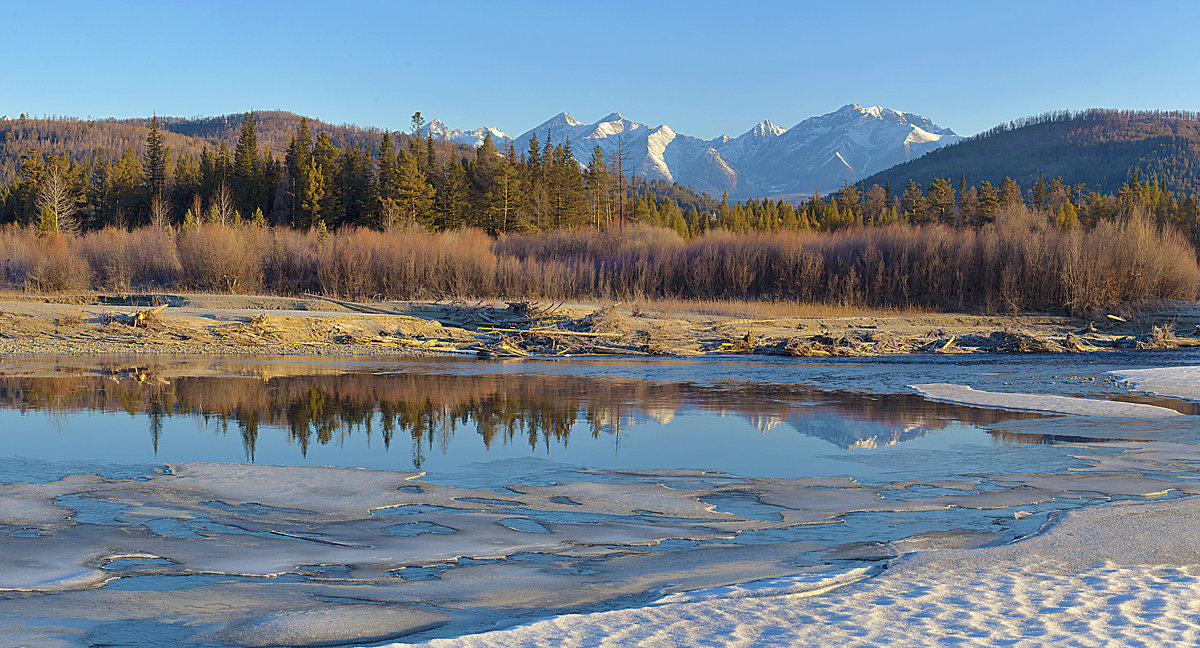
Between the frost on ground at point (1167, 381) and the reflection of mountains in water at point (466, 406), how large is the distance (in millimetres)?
3946

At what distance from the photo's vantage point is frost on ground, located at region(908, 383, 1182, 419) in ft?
37.6

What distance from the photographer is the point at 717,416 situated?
1154 cm

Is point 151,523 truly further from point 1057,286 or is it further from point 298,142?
point 298,142

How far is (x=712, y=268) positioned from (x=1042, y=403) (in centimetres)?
2634

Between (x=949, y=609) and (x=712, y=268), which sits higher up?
(x=712, y=268)

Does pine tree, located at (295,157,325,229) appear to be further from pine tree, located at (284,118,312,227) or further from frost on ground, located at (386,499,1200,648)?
frost on ground, located at (386,499,1200,648)

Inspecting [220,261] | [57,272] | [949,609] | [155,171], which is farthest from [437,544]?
[155,171]

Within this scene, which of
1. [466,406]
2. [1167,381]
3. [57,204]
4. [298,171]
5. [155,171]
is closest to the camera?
[466,406]

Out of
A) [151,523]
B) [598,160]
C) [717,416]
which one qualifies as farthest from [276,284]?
[598,160]

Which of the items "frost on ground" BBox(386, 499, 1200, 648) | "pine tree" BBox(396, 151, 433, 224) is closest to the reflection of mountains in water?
"frost on ground" BBox(386, 499, 1200, 648)

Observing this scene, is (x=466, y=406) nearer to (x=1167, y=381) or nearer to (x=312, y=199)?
(x=1167, y=381)

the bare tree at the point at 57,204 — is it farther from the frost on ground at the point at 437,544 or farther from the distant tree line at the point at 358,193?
the frost on ground at the point at 437,544

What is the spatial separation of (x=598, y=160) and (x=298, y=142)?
25.2 m

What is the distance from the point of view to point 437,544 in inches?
214
